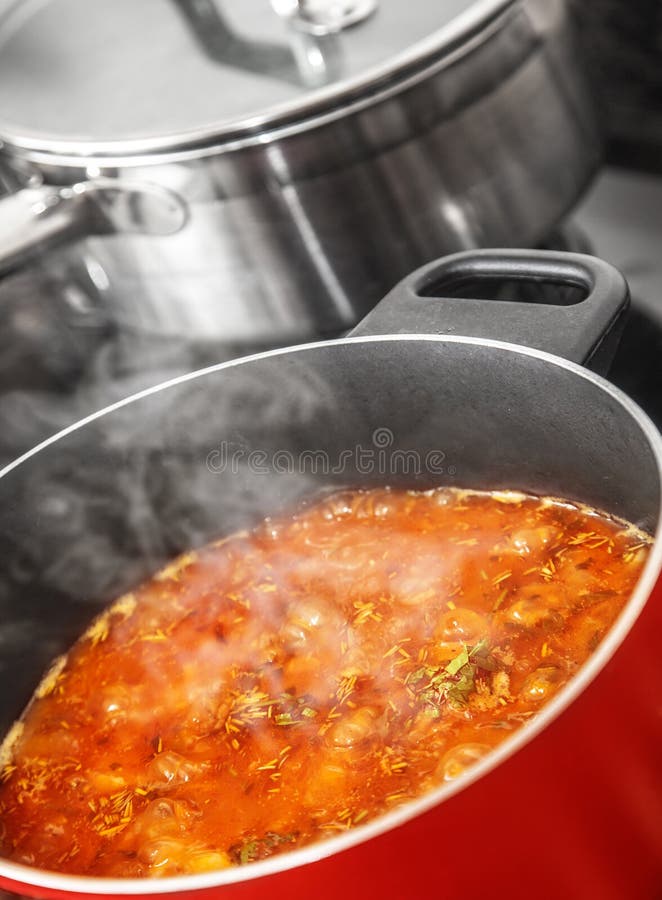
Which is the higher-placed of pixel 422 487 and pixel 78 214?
pixel 78 214

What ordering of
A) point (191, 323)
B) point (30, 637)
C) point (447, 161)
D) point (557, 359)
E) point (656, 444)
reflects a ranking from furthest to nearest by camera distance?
point (191, 323) < point (447, 161) < point (30, 637) < point (557, 359) < point (656, 444)

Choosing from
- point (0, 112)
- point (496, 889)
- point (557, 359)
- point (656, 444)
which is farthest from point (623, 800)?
point (0, 112)

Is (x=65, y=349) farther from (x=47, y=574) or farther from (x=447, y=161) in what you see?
(x=447, y=161)

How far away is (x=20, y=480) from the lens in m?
1.09

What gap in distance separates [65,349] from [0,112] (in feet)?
1.30

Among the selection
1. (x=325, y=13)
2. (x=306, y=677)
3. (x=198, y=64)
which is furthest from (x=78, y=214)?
(x=306, y=677)

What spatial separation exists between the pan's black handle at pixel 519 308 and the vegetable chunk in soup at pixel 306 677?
0.21m

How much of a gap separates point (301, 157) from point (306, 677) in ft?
2.04

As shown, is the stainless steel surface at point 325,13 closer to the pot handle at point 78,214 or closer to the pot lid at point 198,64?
the pot lid at point 198,64

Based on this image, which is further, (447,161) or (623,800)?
(447,161)

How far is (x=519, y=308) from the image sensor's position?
100cm

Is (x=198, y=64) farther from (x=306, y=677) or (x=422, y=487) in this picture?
(x=306, y=677)

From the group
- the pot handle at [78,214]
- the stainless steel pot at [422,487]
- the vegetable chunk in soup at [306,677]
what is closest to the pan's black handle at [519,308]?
the stainless steel pot at [422,487]

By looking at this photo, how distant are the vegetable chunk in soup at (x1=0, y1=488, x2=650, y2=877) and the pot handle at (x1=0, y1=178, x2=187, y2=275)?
0.41 metres
